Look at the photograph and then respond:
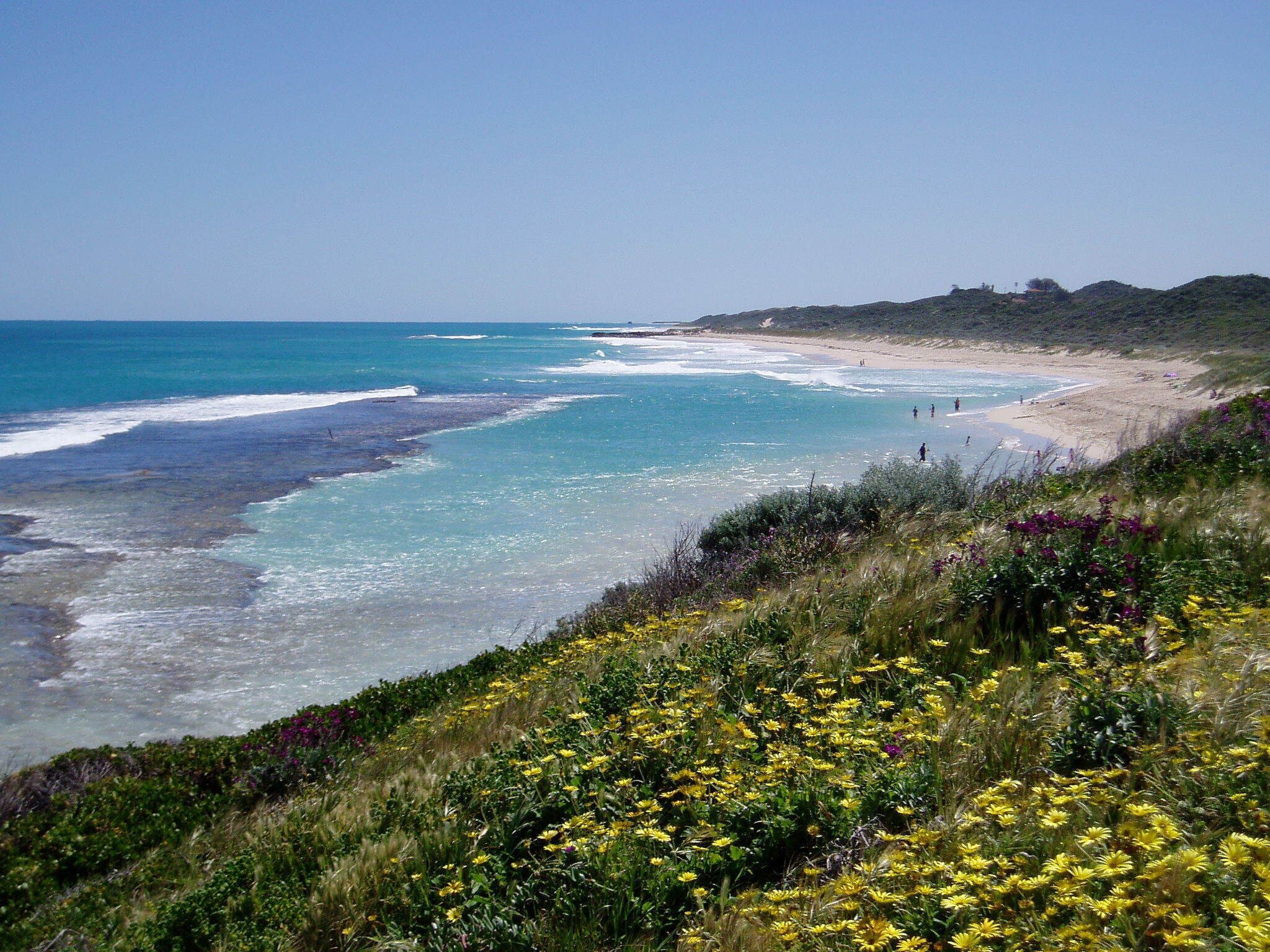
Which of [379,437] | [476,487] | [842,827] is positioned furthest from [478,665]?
[379,437]

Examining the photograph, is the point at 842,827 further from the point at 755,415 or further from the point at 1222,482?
the point at 755,415

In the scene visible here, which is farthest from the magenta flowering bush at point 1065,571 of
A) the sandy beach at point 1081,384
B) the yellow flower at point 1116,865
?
the sandy beach at point 1081,384

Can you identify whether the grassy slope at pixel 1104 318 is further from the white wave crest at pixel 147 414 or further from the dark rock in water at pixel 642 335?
the white wave crest at pixel 147 414

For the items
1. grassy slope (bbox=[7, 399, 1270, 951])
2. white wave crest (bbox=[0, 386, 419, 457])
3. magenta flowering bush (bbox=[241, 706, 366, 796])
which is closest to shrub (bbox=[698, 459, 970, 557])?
grassy slope (bbox=[7, 399, 1270, 951])

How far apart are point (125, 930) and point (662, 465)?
74.5 feet

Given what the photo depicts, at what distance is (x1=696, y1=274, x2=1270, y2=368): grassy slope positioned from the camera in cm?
7512

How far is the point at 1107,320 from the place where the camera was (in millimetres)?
98500

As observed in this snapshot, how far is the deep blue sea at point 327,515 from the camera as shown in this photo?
10930mm

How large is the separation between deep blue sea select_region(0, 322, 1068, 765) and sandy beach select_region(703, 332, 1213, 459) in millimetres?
2984

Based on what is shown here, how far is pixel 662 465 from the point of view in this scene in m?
26.2

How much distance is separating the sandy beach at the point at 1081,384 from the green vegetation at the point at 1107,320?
2.47 metres

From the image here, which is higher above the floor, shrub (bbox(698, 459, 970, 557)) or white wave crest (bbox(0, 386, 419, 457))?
shrub (bbox(698, 459, 970, 557))

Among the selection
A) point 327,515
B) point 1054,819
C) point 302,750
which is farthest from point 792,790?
point 327,515

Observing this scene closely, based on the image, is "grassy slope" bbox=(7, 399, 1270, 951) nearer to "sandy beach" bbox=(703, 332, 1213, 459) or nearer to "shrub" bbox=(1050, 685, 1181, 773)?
"shrub" bbox=(1050, 685, 1181, 773)
